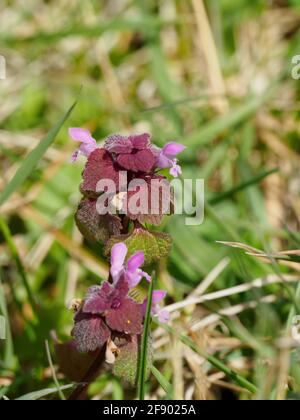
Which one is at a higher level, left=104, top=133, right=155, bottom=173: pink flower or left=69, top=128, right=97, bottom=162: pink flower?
left=69, top=128, right=97, bottom=162: pink flower

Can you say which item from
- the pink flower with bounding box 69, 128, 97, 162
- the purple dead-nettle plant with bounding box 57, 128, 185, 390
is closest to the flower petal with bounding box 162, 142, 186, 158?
the purple dead-nettle plant with bounding box 57, 128, 185, 390

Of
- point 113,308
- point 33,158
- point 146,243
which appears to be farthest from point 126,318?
point 33,158

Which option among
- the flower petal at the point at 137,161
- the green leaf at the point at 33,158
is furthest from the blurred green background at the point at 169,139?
the flower petal at the point at 137,161

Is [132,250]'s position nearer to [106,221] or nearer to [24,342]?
[106,221]

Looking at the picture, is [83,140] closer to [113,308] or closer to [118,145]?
[118,145]

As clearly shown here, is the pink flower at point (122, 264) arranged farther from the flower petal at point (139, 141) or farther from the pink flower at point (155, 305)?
the flower petal at point (139, 141)

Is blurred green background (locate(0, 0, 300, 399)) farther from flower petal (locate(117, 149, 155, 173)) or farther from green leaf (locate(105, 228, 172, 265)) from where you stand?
flower petal (locate(117, 149, 155, 173))

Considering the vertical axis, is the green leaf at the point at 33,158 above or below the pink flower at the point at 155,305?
above
